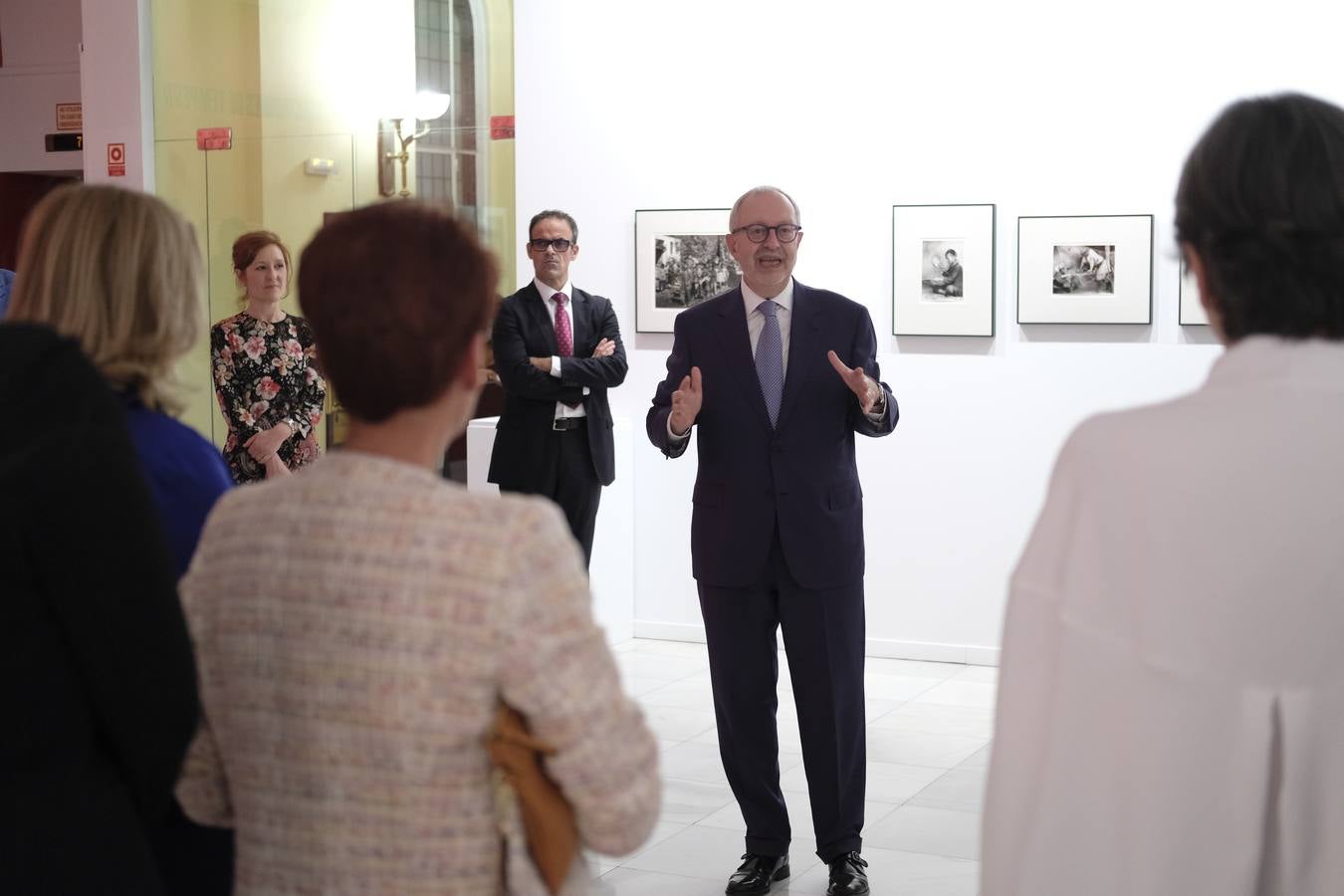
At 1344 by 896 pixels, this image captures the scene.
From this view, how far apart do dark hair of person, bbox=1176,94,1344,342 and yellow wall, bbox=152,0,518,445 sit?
7.88m

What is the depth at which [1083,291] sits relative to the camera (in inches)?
310

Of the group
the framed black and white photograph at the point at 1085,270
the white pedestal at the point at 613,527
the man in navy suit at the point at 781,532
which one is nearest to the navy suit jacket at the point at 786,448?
the man in navy suit at the point at 781,532

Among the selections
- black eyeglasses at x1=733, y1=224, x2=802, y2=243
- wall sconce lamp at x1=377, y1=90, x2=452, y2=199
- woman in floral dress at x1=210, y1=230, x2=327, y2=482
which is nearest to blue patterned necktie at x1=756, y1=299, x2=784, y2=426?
black eyeglasses at x1=733, y1=224, x2=802, y2=243

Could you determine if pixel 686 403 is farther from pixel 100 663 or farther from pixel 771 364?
pixel 100 663

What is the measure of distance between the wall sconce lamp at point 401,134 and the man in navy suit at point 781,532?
5317mm

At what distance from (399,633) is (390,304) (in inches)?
15.7

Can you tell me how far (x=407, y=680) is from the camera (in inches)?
70.3

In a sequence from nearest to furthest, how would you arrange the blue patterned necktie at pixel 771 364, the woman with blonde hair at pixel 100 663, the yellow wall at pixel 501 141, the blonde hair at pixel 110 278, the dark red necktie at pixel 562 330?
the woman with blonde hair at pixel 100 663, the blonde hair at pixel 110 278, the blue patterned necktie at pixel 771 364, the dark red necktie at pixel 562 330, the yellow wall at pixel 501 141

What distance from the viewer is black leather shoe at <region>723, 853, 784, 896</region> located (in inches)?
186

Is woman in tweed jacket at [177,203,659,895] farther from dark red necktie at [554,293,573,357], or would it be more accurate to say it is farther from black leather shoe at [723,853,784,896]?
dark red necktie at [554,293,573,357]

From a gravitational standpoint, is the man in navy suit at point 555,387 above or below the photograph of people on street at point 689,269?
below

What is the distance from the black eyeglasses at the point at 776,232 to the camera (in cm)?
494

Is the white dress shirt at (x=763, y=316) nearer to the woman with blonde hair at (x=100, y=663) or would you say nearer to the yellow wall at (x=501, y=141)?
the woman with blonde hair at (x=100, y=663)

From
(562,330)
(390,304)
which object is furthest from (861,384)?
(562,330)
